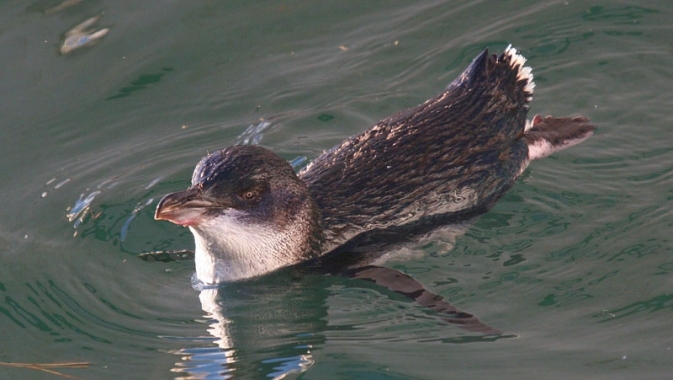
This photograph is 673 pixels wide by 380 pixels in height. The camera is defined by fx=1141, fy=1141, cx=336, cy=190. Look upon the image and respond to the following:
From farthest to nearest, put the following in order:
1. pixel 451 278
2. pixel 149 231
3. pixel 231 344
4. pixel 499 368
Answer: pixel 149 231, pixel 451 278, pixel 231 344, pixel 499 368

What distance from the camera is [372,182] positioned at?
8305 mm

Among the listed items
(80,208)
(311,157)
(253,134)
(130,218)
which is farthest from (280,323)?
(253,134)

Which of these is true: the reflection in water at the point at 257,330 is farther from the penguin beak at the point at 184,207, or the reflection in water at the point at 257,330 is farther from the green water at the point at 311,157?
the penguin beak at the point at 184,207

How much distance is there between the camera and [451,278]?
8055mm

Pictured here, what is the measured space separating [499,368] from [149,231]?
3.26m

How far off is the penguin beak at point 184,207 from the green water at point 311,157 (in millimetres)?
812

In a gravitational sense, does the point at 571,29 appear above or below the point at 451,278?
above

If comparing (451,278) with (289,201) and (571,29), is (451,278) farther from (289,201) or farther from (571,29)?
(571,29)

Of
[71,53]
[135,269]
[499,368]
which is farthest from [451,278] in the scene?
[71,53]

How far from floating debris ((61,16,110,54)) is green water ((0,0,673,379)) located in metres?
0.11

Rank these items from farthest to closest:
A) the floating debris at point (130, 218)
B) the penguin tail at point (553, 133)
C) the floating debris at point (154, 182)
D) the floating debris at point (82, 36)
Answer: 1. the floating debris at point (82, 36)
2. the floating debris at point (154, 182)
3. the penguin tail at point (553, 133)
4. the floating debris at point (130, 218)

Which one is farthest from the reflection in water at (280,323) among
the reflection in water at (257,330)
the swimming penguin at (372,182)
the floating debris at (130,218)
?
the floating debris at (130,218)

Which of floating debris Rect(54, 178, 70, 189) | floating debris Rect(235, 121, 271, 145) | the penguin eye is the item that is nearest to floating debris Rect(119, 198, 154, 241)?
floating debris Rect(54, 178, 70, 189)

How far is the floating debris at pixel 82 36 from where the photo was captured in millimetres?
11477
